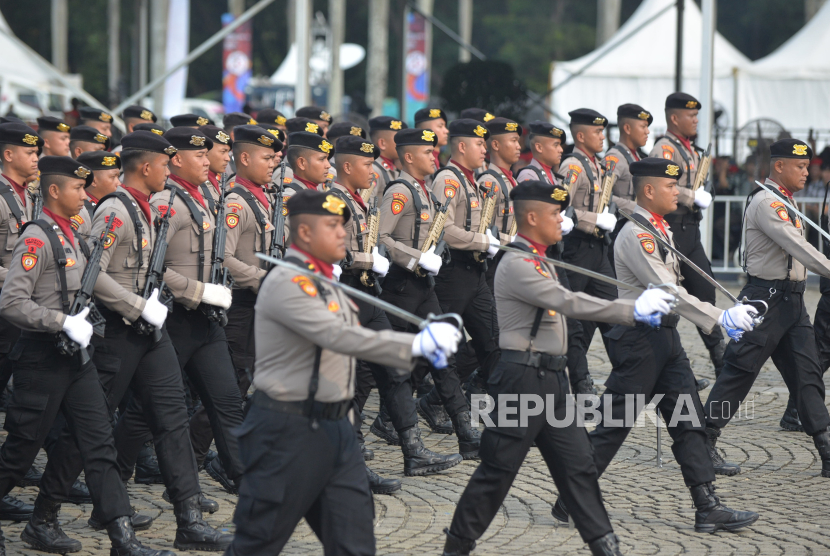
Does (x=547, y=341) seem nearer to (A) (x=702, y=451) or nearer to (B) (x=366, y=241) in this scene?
(A) (x=702, y=451)

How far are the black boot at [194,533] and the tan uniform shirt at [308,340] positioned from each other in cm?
156

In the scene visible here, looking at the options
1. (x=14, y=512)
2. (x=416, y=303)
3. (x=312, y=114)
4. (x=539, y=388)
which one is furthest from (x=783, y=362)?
(x=312, y=114)

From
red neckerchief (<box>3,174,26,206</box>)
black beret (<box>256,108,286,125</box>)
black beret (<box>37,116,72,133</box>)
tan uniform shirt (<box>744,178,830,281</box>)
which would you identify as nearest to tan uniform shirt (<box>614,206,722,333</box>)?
tan uniform shirt (<box>744,178,830,281</box>)

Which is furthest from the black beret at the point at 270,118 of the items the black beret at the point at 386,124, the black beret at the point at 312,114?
the black beret at the point at 386,124

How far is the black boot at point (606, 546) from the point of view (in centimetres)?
546

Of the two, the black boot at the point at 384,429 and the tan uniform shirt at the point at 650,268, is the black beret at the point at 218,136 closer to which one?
the black boot at the point at 384,429

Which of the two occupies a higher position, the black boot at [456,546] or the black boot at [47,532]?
the black boot at [456,546]

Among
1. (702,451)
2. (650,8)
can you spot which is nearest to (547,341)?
(702,451)

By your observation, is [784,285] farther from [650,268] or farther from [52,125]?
[52,125]

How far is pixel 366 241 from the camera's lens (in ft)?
25.3

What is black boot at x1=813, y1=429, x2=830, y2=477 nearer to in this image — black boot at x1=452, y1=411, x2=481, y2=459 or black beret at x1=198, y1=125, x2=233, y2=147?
black boot at x1=452, y1=411, x2=481, y2=459

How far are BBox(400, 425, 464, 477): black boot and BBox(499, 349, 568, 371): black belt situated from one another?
1.91 meters

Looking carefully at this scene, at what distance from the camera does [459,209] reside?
8.48 m

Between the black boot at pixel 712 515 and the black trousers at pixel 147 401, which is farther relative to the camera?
the black boot at pixel 712 515
